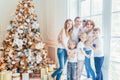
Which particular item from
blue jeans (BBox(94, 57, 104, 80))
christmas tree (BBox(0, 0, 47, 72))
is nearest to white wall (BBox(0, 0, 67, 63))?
christmas tree (BBox(0, 0, 47, 72))

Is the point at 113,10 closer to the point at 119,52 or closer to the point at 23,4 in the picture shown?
the point at 119,52

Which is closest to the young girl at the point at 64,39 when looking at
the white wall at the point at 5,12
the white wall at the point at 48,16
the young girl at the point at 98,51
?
the young girl at the point at 98,51

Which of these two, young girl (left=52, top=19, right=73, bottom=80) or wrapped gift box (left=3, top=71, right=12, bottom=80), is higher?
young girl (left=52, top=19, right=73, bottom=80)

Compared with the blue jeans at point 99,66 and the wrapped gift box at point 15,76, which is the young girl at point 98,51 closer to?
the blue jeans at point 99,66

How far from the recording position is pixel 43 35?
4523 mm

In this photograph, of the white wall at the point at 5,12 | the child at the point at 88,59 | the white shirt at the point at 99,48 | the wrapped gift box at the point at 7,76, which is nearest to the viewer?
the white shirt at the point at 99,48

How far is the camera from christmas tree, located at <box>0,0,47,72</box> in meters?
3.62

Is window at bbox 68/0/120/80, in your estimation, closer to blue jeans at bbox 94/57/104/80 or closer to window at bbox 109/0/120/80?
window at bbox 109/0/120/80

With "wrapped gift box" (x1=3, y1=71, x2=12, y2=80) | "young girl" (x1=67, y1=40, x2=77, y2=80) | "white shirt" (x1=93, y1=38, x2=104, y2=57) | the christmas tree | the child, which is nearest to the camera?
"white shirt" (x1=93, y1=38, x2=104, y2=57)

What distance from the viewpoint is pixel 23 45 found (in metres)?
3.71

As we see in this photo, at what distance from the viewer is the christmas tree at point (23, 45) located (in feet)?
11.9

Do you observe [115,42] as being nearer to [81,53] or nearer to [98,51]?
[98,51]

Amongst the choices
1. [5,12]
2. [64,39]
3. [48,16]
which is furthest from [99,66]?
[5,12]

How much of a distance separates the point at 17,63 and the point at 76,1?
172cm
